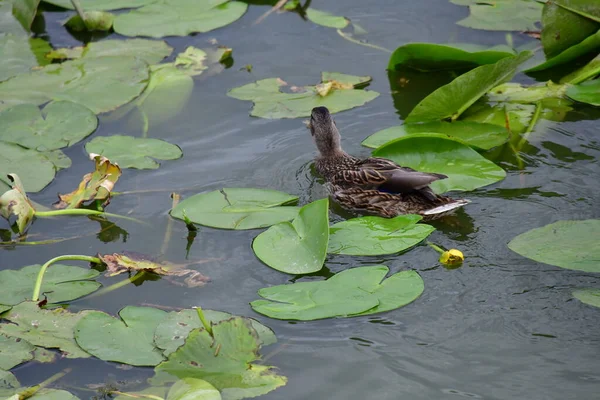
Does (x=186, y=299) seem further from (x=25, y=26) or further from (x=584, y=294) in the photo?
(x=25, y=26)

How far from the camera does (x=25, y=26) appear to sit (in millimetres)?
9203

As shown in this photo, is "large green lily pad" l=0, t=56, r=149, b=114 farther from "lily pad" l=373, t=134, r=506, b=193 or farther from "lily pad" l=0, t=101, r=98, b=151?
"lily pad" l=373, t=134, r=506, b=193

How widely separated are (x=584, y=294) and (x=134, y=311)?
9.70ft

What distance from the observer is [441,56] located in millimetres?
8469

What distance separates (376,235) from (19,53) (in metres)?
5.27

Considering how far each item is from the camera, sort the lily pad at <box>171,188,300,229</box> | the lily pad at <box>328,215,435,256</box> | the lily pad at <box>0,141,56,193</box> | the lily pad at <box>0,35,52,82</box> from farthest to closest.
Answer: the lily pad at <box>0,35,52,82</box>
the lily pad at <box>0,141,56,193</box>
the lily pad at <box>171,188,300,229</box>
the lily pad at <box>328,215,435,256</box>

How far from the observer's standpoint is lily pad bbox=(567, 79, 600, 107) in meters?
7.77

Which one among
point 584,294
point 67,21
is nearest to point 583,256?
point 584,294

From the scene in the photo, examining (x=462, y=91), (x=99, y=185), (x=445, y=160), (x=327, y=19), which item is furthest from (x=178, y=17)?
(x=445, y=160)

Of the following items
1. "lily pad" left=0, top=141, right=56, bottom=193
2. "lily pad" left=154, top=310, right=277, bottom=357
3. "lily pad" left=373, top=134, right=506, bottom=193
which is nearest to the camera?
"lily pad" left=154, top=310, right=277, bottom=357

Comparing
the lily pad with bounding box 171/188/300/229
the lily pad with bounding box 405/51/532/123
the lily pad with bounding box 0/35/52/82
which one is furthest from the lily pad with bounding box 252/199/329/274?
the lily pad with bounding box 0/35/52/82

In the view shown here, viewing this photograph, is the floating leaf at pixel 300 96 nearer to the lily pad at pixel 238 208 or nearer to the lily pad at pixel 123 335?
the lily pad at pixel 238 208

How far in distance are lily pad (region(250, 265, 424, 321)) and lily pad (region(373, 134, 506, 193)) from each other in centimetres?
136

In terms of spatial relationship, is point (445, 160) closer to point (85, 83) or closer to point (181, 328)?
point (181, 328)
